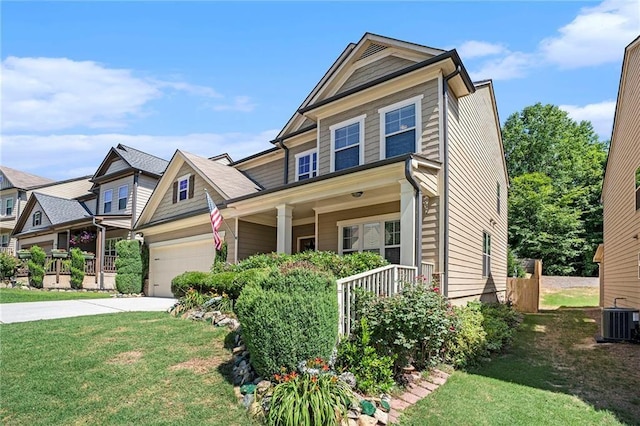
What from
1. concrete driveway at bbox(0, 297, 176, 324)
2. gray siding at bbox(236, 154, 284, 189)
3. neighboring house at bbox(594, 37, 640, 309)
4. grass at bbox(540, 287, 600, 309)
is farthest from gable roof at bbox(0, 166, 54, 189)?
neighboring house at bbox(594, 37, 640, 309)

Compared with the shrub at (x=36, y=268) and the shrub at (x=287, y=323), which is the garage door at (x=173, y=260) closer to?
the shrub at (x=36, y=268)

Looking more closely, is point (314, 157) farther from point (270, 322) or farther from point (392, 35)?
point (270, 322)

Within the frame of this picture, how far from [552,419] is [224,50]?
10.1 metres

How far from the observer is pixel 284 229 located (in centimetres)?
1073

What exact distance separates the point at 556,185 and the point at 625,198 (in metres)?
21.8

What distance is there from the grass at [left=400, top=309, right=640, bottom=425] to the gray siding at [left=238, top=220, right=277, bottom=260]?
8.26 m

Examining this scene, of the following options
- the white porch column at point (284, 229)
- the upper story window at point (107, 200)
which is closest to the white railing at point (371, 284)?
the white porch column at point (284, 229)

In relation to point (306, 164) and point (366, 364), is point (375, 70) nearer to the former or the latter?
point (306, 164)

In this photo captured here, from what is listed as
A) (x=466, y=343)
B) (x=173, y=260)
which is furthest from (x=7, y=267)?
(x=466, y=343)

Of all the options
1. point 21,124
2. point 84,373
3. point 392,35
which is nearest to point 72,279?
point 21,124

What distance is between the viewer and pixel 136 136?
25.4 meters

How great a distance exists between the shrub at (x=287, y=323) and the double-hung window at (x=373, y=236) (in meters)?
5.29

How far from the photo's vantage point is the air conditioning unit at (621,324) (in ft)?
29.1

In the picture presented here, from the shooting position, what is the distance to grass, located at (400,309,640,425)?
483cm
